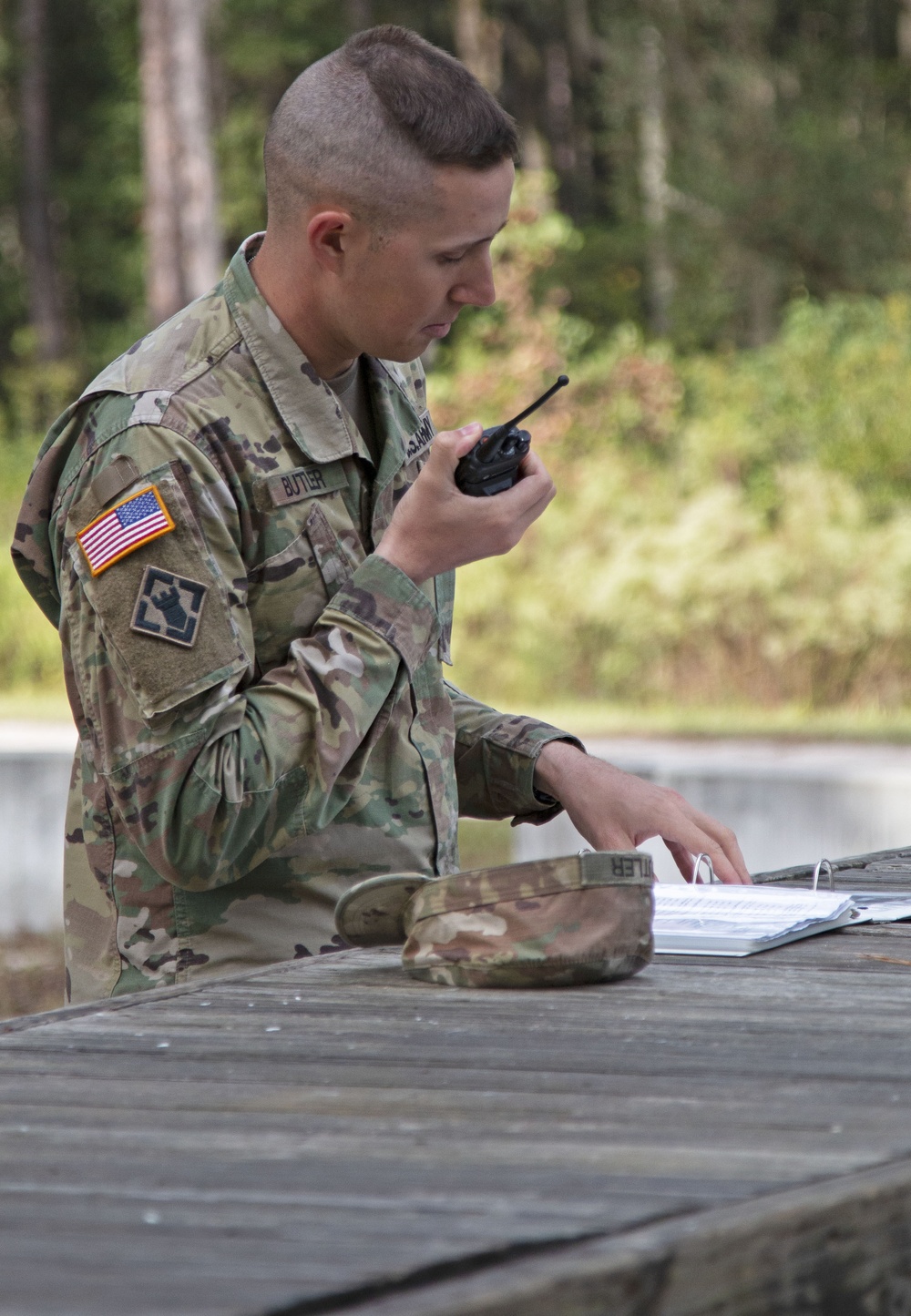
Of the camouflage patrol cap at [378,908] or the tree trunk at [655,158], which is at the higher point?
the tree trunk at [655,158]

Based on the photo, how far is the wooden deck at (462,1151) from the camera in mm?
968

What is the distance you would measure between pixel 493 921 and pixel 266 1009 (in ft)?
0.73

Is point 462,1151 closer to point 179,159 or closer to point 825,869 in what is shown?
point 825,869

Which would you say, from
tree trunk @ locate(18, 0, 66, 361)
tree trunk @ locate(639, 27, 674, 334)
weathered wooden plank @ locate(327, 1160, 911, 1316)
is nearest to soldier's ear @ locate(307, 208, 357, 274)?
weathered wooden plank @ locate(327, 1160, 911, 1316)

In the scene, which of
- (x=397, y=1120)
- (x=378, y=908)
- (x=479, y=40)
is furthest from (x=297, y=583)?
(x=479, y=40)

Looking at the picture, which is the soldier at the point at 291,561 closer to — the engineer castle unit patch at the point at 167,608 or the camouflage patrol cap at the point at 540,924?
the engineer castle unit patch at the point at 167,608

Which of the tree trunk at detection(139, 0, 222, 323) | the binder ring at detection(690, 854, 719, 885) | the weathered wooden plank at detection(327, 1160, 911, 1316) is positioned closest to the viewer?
the weathered wooden plank at detection(327, 1160, 911, 1316)

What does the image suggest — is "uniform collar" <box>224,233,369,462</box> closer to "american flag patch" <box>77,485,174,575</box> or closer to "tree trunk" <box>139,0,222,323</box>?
"american flag patch" <box>77,485,174,575</box>

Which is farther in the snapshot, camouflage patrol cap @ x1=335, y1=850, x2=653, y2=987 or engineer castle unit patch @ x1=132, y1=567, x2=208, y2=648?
engineer castle unit patch @ x1=132, y1=567, x2=208, y2=648

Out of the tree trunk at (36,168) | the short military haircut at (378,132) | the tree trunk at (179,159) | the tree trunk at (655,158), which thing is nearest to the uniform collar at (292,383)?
the short military haircut at (378,132)

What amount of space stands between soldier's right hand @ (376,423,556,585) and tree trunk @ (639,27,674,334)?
20.9 metres

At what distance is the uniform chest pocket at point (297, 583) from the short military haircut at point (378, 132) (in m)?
0.36

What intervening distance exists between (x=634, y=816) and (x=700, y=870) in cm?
12

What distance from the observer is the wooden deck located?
97cm
